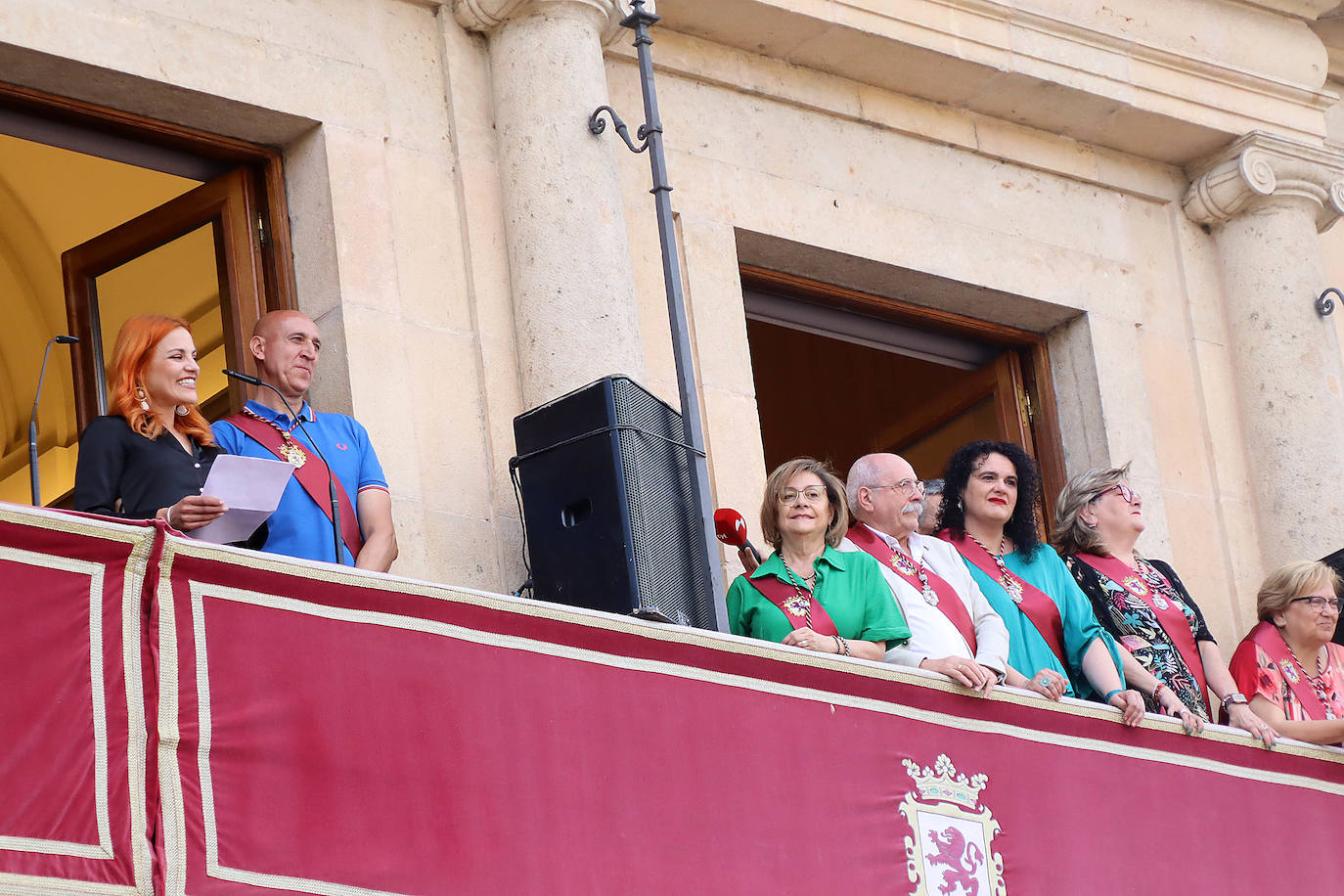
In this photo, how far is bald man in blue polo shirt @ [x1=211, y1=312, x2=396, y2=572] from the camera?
681 cm

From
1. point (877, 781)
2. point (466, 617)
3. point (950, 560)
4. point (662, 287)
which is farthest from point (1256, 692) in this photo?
point (466, 617)

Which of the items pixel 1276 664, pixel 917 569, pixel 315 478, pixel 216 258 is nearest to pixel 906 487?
pixel 917 569

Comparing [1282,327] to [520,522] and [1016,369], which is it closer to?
[1016,369]

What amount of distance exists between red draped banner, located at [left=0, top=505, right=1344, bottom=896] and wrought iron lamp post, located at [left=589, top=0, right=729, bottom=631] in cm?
81

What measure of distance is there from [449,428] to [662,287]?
1.23 meters

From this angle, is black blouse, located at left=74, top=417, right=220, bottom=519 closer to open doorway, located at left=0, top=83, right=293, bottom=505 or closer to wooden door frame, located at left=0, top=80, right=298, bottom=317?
open doorway, located at left=0, top=83, right=293, bottom=505

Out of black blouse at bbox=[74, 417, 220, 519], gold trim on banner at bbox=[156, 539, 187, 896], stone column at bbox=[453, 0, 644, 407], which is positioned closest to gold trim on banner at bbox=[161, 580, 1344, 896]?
gold trim on banner at bbox=[156, 539, 187, 896]

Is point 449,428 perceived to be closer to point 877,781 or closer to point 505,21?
point 505,21

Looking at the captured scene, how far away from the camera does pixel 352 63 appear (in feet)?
28.0

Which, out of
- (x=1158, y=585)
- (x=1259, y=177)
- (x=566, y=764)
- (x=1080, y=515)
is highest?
(x=1259, y=177)

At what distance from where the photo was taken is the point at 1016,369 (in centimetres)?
1063

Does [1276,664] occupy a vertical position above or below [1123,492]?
below

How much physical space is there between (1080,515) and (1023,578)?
561mm

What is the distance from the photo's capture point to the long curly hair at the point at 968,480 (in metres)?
7.88
